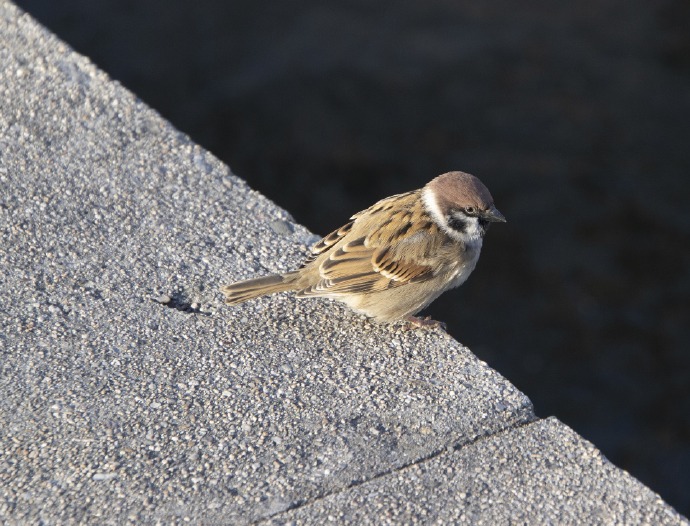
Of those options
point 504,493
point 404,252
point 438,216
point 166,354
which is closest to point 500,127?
point 438,216

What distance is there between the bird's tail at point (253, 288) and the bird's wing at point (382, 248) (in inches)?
7.8

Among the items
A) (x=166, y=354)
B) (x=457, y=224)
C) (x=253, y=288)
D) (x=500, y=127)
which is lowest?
(x=500, y=127)

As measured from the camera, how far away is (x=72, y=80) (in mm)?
4219

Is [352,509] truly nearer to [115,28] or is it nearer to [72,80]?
[72,80]

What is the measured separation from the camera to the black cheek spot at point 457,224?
12.8 feet

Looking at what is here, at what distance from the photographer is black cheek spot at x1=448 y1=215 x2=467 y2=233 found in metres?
3.89

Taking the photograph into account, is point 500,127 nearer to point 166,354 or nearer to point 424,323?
point 424,323

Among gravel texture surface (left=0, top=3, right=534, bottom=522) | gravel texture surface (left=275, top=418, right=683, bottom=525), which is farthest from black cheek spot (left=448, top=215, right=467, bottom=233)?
gravel texture surface (left=275, top=418, right=683, bottom=525)

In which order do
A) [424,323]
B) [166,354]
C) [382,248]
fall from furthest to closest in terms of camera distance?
[382,248] < [424,323] < [166,354]

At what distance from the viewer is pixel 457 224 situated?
12.8 ft

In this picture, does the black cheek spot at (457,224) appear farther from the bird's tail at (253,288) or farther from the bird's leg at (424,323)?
the bird's tail at (253,288)

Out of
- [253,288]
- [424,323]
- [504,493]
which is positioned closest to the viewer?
[504,493]

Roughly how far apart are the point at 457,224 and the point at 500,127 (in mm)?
4867

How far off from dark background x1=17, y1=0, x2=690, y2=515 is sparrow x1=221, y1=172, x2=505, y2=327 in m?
3.29
